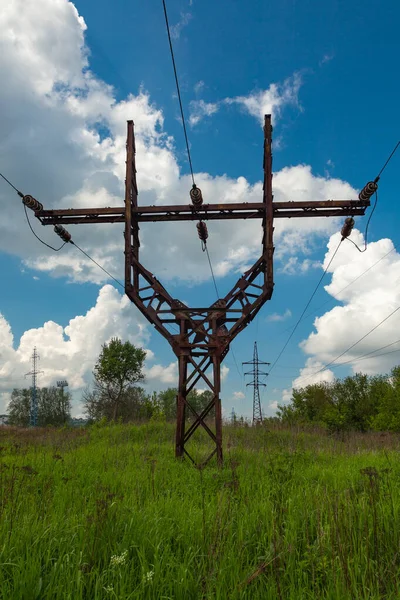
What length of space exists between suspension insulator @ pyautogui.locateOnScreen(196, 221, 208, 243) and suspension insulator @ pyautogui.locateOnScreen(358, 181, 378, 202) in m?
4.51

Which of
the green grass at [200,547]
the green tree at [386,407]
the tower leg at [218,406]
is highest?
the green tree at [386,407]

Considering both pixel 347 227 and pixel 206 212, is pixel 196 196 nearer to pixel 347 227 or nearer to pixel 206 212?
pixel 206 212

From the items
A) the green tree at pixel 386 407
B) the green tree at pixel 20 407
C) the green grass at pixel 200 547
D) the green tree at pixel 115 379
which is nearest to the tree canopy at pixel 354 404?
the green tree at pixel 386 407

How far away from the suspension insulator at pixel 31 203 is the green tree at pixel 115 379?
35.3 m

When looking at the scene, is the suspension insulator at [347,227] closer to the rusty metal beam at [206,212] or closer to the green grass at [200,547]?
the rusty metal beam at [206,212]

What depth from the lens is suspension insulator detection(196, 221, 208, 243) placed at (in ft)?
40.5

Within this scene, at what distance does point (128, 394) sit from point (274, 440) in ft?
112

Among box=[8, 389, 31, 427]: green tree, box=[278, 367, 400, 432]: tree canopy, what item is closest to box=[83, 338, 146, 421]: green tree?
box=[278, 367, 400, 432]: tree canopy

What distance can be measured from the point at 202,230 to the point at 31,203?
5165 mm

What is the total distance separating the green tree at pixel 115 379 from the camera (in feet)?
152

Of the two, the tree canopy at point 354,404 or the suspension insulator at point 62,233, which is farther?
the tree canopy at point 354,404

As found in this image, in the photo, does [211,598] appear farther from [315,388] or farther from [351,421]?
[315,388]

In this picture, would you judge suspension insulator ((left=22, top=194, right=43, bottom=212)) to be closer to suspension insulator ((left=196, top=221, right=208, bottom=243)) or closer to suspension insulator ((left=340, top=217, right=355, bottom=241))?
suspension insulator ((left=196, top=221, right=208, bottom=243))

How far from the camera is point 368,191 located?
38.0 ft
